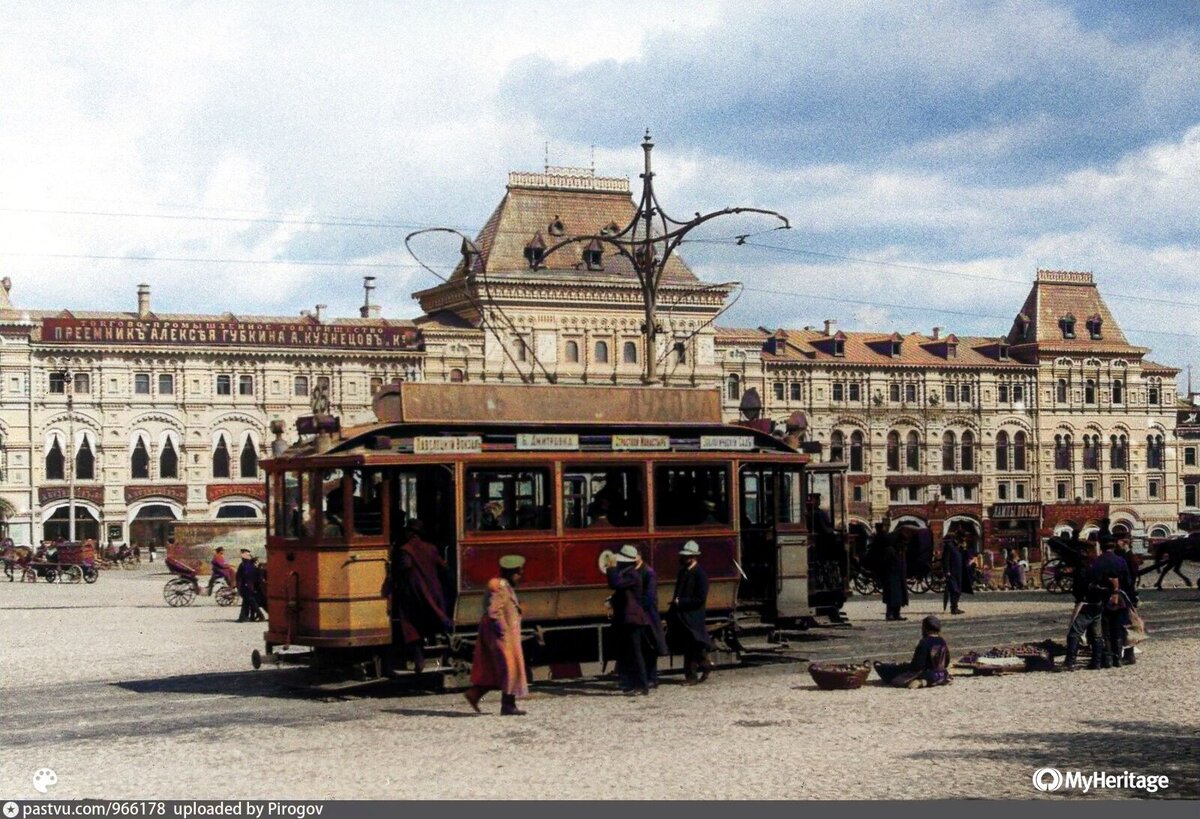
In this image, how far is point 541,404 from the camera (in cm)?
1678

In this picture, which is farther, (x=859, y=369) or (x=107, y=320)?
(x=859, y=369)

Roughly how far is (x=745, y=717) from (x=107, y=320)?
5641 centimetres

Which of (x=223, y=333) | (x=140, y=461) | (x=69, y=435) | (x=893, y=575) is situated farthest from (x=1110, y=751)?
(x=223, y=333)

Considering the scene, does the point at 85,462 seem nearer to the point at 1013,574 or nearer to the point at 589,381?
the point at 589,381

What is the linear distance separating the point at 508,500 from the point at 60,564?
32.2 meters

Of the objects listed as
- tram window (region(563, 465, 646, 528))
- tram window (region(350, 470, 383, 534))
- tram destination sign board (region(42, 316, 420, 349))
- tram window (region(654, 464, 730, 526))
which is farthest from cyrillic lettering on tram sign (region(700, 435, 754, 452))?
tram destination sign board (region(42, 316, 420, 349))

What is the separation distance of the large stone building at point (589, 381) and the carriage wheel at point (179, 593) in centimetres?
2245

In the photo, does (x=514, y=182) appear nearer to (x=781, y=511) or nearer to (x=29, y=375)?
(x=29, y=375)

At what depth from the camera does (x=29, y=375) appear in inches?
2527

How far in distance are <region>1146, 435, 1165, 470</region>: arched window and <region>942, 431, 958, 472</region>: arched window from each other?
1140cm

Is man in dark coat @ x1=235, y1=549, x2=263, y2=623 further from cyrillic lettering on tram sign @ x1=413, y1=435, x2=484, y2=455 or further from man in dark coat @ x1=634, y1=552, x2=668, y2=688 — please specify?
man in dark coat @ x1=634, y1=552, x2=668, y2=688

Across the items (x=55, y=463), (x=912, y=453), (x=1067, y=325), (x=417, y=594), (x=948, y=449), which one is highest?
(x=1067, y=325)

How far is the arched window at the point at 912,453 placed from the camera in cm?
7900

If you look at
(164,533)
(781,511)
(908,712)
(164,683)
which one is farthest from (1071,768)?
(164,533)
